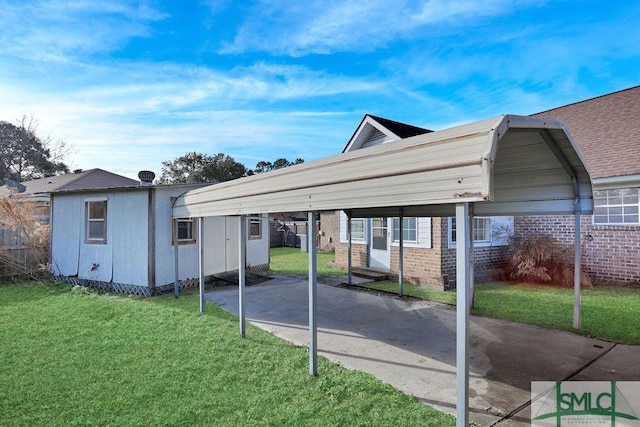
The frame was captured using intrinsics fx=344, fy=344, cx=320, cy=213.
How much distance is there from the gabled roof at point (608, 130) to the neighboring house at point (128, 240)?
35.1 ft

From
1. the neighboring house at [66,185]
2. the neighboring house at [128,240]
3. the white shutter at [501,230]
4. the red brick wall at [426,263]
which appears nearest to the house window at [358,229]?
the red brick wall at [426,263]

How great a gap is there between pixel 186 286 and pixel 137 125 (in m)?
7.77

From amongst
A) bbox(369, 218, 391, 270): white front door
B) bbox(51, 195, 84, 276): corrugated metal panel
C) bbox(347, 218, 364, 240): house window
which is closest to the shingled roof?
bbox(369, 218, 391, 270): white front door

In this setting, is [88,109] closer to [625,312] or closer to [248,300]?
[248,300]

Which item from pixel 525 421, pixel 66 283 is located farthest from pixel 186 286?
pixel 525 421

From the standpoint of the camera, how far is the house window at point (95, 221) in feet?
30.9

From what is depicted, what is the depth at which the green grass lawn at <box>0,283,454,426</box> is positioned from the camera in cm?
308

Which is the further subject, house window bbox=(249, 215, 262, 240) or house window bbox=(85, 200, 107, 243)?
house window bbox=(249, 215, 262, 240)

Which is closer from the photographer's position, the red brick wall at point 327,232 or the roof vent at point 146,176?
the roof vent at point 146,176

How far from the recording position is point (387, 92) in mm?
14398

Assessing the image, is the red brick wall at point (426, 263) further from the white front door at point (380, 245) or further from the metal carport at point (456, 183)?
the metal carport at point (456, 183)

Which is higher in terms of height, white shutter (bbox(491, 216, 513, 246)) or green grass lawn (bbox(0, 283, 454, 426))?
white shutter (bbox(491, 216, 513, 246))

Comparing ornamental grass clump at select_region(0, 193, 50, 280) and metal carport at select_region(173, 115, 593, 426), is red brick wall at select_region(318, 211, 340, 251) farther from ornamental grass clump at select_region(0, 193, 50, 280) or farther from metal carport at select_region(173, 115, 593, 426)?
metal carport at select_region(173, 115, 593, 426)

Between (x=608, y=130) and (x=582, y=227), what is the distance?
360 cm
